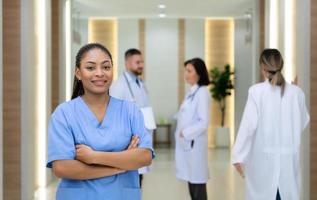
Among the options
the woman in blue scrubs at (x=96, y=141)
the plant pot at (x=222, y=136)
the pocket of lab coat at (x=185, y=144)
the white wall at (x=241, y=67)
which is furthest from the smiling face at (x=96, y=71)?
the plant pot at (x=222, y=136)

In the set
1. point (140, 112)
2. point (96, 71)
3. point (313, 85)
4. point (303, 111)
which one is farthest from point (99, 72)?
point (313, 85)

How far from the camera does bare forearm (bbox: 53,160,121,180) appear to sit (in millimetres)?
2115

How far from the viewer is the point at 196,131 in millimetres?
5172

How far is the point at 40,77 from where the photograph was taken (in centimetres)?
761

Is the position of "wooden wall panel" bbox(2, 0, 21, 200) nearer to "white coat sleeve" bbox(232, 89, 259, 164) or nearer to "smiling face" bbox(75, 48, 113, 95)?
"white coat sleeve" bbox(232, 89, 259, 164)

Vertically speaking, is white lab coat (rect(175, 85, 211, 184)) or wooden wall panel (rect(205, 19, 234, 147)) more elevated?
wooden wall panel (rect(205, 19, 234, 147))

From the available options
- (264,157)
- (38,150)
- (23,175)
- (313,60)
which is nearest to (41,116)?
(38,150)

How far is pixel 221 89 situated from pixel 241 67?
0.78 m

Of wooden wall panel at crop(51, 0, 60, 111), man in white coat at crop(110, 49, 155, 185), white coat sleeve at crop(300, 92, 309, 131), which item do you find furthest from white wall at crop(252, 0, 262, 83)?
white coat sleeve at crop(300, 92, 309, 131)

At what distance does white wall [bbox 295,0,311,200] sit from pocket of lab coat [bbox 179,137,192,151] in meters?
1.10

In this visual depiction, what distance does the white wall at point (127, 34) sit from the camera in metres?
14.2

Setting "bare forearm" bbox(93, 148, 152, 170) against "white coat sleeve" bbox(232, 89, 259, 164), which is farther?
"white coat sleeve" bbox(232, 89, 259, 164)

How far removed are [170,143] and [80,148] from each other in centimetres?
1209

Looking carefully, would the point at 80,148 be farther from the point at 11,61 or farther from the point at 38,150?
the point at 38,150
